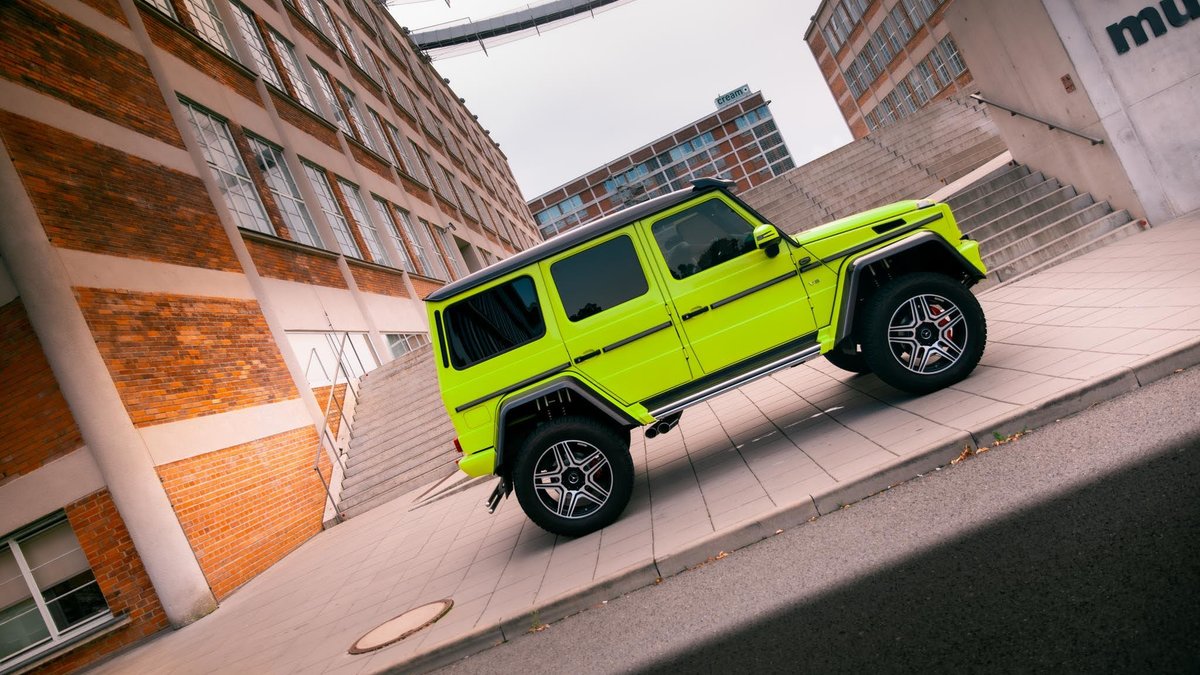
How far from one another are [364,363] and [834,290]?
13.1 meters

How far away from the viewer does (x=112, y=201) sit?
10102 millimetres

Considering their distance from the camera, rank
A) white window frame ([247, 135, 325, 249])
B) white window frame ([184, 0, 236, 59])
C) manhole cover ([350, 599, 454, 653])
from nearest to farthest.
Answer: manhole cover ([350, 599, 454, 653]) < white window frame ([184, 0, 236, 59]) < white window frame ([247, 135, 325, 249])

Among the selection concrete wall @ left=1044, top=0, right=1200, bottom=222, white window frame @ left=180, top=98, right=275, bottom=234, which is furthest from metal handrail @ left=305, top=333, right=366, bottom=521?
concrete wall @ left=1044, top=0, right=1200, bottom=222

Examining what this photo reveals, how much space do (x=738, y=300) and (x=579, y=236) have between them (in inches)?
54.3

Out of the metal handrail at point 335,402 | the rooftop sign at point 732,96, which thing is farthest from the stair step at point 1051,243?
the rooftop sign at point 732,96

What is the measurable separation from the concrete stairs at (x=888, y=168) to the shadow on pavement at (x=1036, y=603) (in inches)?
599

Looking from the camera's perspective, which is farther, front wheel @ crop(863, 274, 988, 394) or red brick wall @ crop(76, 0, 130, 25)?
red brick wall @ crop(76, 0, 130, 25)

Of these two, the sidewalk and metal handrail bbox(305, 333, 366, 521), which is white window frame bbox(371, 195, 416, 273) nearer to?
metal handrail bbox(305, 333, 366, 521)

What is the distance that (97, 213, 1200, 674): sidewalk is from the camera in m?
4.59

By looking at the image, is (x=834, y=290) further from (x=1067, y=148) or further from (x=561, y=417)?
(x=1067, y=148)

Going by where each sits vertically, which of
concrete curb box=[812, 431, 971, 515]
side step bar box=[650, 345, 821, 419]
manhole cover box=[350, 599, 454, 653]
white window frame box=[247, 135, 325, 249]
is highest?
white window frame box=[247, 135, 325, 249]

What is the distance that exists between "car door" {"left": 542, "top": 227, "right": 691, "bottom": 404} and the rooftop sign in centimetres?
11238

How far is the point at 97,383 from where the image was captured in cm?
867

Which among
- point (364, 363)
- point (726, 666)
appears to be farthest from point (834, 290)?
point (364, 363)
